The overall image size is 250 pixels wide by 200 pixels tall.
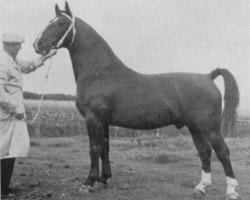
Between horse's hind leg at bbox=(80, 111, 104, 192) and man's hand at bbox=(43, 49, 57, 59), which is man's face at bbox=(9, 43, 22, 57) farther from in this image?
horse's hind leg at bbox=(80, 111, 104, 192)

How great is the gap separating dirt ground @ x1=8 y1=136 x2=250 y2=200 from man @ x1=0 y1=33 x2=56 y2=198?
0.63 meters

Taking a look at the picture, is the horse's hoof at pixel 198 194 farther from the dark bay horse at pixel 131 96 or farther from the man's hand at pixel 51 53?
the man's hand at pixel 51 53

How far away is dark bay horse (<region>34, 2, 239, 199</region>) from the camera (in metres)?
6.66

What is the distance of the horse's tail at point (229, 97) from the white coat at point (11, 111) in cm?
352

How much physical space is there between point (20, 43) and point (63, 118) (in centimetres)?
1665

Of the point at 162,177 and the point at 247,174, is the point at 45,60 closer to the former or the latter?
the point at 162,177

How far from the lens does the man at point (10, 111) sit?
6.18m

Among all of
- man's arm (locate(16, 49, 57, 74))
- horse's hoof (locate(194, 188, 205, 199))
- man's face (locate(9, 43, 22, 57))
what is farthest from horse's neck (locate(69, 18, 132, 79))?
horse's hoof (locate(194, 188, 205, 199))

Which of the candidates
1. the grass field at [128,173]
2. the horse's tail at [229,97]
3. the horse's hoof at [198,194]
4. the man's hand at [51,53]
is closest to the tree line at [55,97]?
the grass field at [128,173]

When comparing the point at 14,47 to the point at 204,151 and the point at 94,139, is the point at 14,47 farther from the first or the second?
the point at 204,151

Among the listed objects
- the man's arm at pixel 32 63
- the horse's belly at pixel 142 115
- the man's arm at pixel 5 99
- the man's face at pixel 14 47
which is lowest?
the horse's belly at pixel 142 115

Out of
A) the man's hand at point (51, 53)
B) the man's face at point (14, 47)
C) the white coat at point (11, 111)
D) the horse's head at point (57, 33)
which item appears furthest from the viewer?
the man's hand at point (51, 53)

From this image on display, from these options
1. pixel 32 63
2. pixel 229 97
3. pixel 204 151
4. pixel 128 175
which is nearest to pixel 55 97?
pixel 128 175

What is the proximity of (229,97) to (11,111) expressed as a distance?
154 inches
